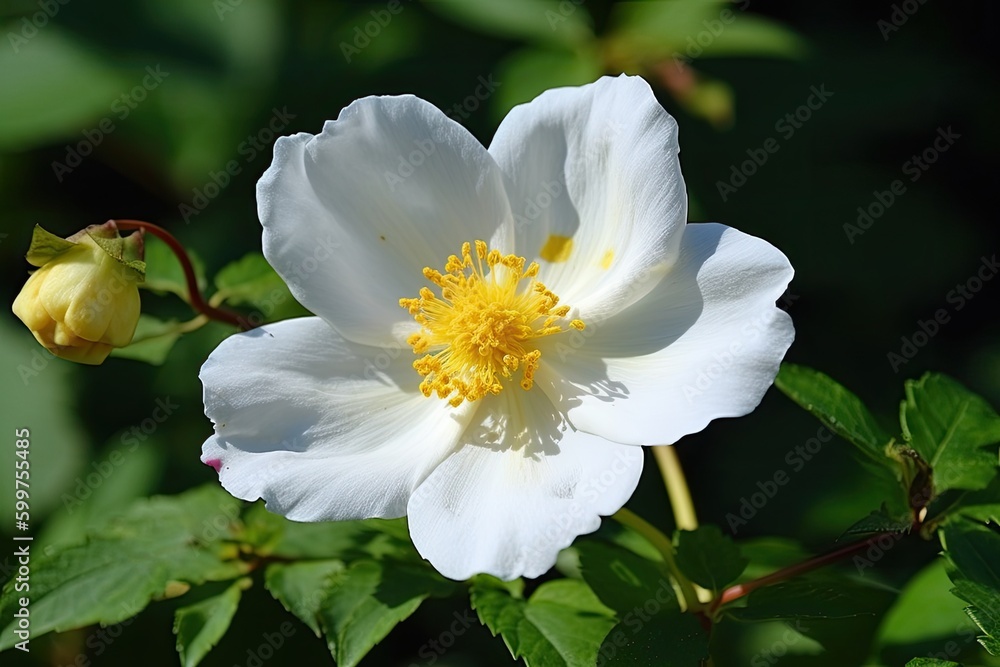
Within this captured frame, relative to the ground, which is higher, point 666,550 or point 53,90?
point 666,550

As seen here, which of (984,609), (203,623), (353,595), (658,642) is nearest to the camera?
(984,609)

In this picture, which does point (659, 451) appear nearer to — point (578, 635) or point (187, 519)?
point (578, 635)

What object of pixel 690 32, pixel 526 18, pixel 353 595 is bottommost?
pixel 353 595

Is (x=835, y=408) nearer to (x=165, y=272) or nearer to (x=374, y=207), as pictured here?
(x=374, y=207)

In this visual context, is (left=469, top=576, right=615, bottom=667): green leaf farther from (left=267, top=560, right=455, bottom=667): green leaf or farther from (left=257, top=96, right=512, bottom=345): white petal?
(left=257, top=96, right=512, bottom=345): white petal

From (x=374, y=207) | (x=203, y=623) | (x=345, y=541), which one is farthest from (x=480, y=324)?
(x=203, y=623)

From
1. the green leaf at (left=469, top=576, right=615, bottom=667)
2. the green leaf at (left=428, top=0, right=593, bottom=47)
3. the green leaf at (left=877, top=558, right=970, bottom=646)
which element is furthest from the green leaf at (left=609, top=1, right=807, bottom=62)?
the green leaf at (left=469, top=576, right=615, bottom=667)

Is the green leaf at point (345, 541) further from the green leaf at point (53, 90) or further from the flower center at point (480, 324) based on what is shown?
the green leaf at point (53, 90)
